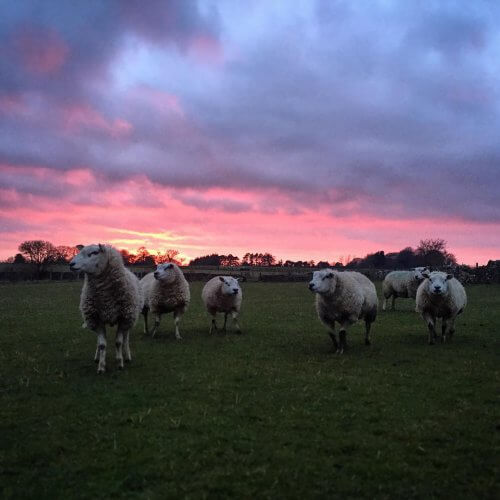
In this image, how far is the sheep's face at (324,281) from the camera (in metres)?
11.2

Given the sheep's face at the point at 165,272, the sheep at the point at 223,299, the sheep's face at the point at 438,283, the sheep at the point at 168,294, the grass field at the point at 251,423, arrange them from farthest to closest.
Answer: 1. the sheep at the point at 223,299
2. the sheep at the point at 168,294
3. the sheep's face at the point at 165,272
4. the sheep's face at the point at 438,283
5. the grass field at the point at 251,423

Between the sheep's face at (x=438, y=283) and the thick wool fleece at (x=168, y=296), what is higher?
the sheep's face at (x=438, y=283)

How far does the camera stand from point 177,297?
1364 cm

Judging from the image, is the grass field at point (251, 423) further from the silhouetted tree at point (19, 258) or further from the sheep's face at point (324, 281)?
the silhouetted tree at point (19, 258)

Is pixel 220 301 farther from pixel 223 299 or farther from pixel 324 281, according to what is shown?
pixel 324 281

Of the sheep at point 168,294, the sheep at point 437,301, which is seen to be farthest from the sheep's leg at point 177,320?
the sheep at point 437,301

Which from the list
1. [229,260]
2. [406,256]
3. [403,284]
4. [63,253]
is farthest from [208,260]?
[403,284]

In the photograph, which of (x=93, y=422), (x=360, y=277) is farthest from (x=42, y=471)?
(x=360, y=277)

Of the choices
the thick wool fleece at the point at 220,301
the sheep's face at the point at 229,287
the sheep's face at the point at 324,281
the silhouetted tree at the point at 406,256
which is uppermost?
the silhouetted tree at the point at 406,256

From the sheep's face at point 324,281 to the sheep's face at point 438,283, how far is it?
2.85 metres

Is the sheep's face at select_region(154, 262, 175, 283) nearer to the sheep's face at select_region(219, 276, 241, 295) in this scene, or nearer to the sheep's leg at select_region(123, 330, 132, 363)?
the sheep's face at select_region(219, 276, 241, 295)

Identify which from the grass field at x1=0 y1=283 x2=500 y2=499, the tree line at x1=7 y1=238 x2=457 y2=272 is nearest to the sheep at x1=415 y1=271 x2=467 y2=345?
the grass field at x1=0 y1=283 x2=500 y2=499

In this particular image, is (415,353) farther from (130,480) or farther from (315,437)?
(130,480)

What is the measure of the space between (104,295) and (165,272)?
12.6 feet
